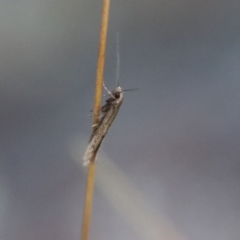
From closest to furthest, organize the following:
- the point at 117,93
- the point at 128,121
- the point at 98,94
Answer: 1. the point at 98,94
2. the point at 117,93
3. the point at 128,121

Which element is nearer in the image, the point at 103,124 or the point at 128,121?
the point at 103,124

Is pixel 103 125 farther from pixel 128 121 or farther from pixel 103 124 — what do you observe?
pixel 128 121

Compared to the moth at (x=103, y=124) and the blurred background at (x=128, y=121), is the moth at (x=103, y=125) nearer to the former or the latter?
the moth at (x=103, y=124)

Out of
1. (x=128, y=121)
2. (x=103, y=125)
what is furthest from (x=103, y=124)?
(x=128, y=121)

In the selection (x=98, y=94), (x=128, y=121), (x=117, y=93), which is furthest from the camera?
(x=128, y=121)

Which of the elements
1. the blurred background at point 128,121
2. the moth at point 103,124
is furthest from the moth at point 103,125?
the blurred background at point 128,121
